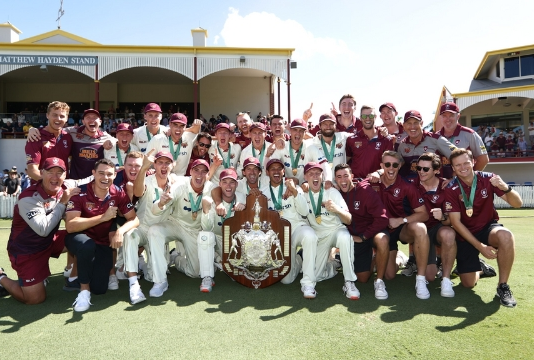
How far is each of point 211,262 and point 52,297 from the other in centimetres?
202

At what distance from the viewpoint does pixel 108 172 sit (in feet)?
15.6

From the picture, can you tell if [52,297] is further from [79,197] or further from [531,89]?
[531,89]

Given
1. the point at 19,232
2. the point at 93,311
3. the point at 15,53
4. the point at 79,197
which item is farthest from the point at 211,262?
the point at 15,53

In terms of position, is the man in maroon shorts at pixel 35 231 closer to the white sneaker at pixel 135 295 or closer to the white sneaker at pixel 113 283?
the white sneaker at pixel 113 283

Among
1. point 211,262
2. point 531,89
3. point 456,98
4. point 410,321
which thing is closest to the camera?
point 410,321

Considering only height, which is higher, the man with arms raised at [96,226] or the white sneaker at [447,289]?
the man with arms raised at [96,226]

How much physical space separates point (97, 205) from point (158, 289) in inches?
51.7

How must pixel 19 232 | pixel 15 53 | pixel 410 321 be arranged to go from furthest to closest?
pixel 15 53 → pixel 19 232 → pixel 410 321

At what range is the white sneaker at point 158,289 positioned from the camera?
4.75 metres

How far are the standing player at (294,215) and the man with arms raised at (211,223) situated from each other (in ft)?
1.59

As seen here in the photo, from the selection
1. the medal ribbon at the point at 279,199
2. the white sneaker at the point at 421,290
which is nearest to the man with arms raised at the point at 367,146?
the medal ribbon at the point at 279,199

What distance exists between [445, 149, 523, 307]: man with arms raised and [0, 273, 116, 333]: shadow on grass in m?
4.38

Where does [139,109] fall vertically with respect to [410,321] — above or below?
above

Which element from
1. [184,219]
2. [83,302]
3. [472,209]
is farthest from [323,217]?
[83,302]
